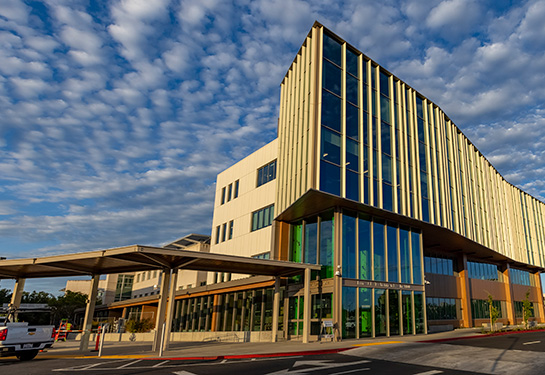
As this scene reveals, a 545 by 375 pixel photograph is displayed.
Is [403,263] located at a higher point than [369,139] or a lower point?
lower

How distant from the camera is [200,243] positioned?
1820 inches

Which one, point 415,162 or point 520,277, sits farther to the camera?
point 520,277

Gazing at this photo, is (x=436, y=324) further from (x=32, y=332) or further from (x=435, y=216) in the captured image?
(x=32, y=332)

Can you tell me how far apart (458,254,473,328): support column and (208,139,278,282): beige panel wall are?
25010 millimetres

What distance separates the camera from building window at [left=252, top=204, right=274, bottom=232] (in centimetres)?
3144

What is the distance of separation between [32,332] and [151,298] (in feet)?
97.8

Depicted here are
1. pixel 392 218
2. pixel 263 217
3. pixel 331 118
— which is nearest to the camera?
pixel 331 118

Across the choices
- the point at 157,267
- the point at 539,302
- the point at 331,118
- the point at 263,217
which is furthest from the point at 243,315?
the point at 539,302

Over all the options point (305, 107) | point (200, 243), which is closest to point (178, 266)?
point (305, 107)

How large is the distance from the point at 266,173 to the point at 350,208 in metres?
10.2

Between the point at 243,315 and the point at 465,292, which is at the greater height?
the point at 465,292

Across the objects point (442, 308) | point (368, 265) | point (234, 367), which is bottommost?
point (234, 367)

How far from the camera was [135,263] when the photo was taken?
21.7 metres

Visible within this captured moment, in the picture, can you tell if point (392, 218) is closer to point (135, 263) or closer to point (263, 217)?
point (263, 217)
